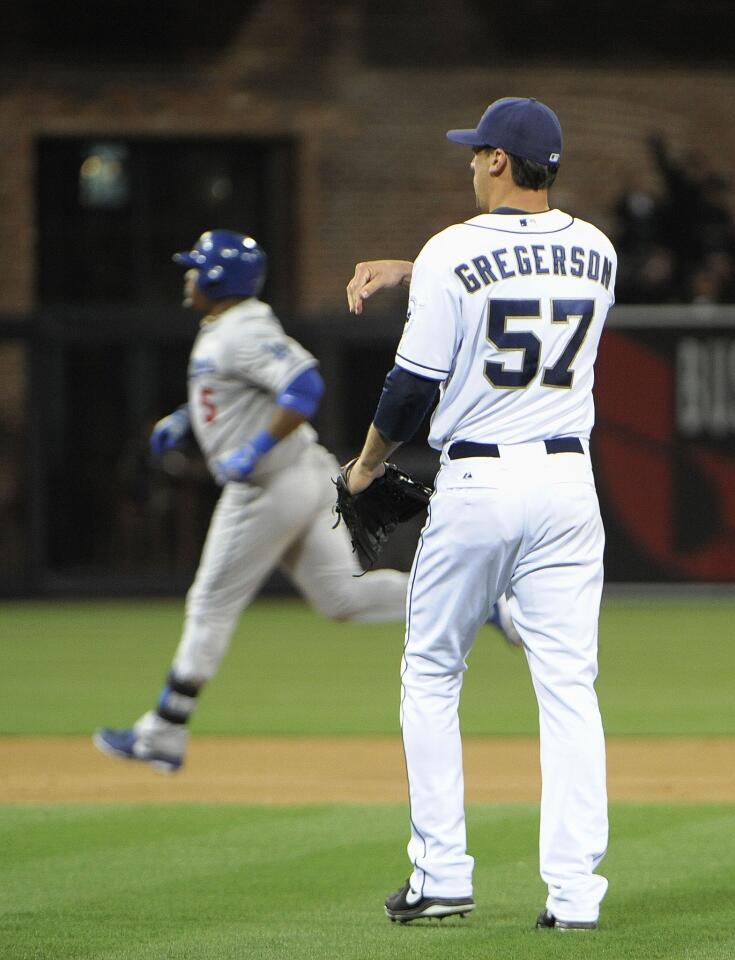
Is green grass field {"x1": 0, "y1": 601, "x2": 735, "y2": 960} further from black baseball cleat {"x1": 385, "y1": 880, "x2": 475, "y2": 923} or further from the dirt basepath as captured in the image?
the dirt basepath

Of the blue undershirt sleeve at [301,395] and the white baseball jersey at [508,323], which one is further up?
the white baseball jersey at [508,323]

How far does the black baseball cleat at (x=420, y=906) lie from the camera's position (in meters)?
4.46

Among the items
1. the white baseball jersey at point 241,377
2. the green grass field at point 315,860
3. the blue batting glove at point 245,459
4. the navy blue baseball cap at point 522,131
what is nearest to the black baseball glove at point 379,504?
the navy blue baseball cap at point 522,131

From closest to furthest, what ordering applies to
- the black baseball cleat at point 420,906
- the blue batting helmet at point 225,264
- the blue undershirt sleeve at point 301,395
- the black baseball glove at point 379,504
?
the black baseball cleat at point 420,906, the black baseball glove at point 379,504, the blue undershirt sleeve at point 301,395, the blue batting helmet at point 225,264

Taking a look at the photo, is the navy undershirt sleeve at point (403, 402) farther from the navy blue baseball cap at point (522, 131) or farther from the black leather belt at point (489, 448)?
the navy blue baseball cap at point (522, 131)

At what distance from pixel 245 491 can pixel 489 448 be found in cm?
325

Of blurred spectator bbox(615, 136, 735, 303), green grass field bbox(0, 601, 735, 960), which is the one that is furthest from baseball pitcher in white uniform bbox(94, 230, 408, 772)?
blurred spectator bbox(615, 136, 735, 303)

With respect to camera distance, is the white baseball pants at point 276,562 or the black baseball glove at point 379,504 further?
the white baseball pants at point 276,562

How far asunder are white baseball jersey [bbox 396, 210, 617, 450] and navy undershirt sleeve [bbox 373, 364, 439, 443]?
0.03 m

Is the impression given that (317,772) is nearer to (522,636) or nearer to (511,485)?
(522,636)

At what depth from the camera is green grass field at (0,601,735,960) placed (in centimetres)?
434

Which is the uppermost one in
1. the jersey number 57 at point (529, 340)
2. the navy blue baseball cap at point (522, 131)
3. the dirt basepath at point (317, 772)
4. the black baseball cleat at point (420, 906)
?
the navy blue baseball cap at point (522, 131)

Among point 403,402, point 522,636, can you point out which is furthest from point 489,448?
point 522,636

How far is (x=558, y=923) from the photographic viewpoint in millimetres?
4383
